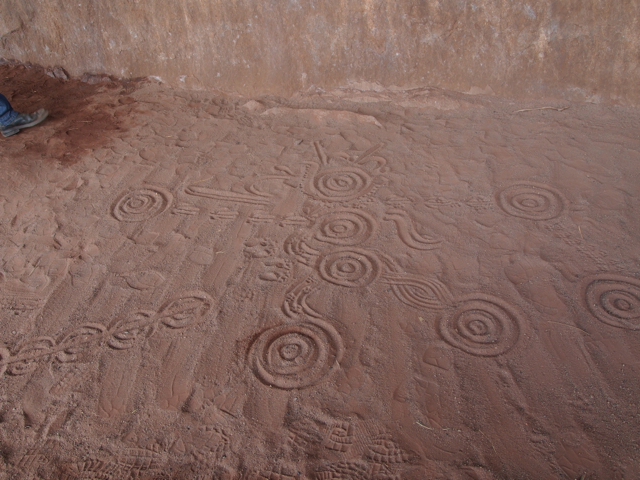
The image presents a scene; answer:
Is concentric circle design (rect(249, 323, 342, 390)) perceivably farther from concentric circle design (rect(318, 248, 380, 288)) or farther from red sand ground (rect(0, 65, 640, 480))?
concentric circle design (rect(318, 248, 380, 288))

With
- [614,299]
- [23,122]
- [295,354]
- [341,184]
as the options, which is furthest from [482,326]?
[23,122]

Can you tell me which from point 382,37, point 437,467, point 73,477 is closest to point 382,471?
point 437,467

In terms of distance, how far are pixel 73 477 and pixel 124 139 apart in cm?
314

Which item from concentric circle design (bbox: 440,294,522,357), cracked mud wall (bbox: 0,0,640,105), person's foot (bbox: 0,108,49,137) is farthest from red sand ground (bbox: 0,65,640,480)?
cracked mud wall (bbox: 0,0,640,105)

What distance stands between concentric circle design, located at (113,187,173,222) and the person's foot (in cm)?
176

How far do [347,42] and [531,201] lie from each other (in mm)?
2530

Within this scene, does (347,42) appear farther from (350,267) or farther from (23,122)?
(23,122)

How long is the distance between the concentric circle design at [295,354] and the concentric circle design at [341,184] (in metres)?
1.25

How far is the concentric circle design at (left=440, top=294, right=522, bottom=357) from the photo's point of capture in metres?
2.34

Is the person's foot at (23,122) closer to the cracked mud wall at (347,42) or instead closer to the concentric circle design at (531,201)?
the cracked mud wall at (347,42)

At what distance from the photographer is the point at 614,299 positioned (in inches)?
99.6

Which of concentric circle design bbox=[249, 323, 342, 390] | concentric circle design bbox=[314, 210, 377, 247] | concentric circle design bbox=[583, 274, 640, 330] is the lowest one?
concentric circle design bbox=[249, 323, 342, 390]

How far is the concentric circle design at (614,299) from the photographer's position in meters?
2.42

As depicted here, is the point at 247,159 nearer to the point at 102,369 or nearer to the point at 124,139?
the point at 124,139
